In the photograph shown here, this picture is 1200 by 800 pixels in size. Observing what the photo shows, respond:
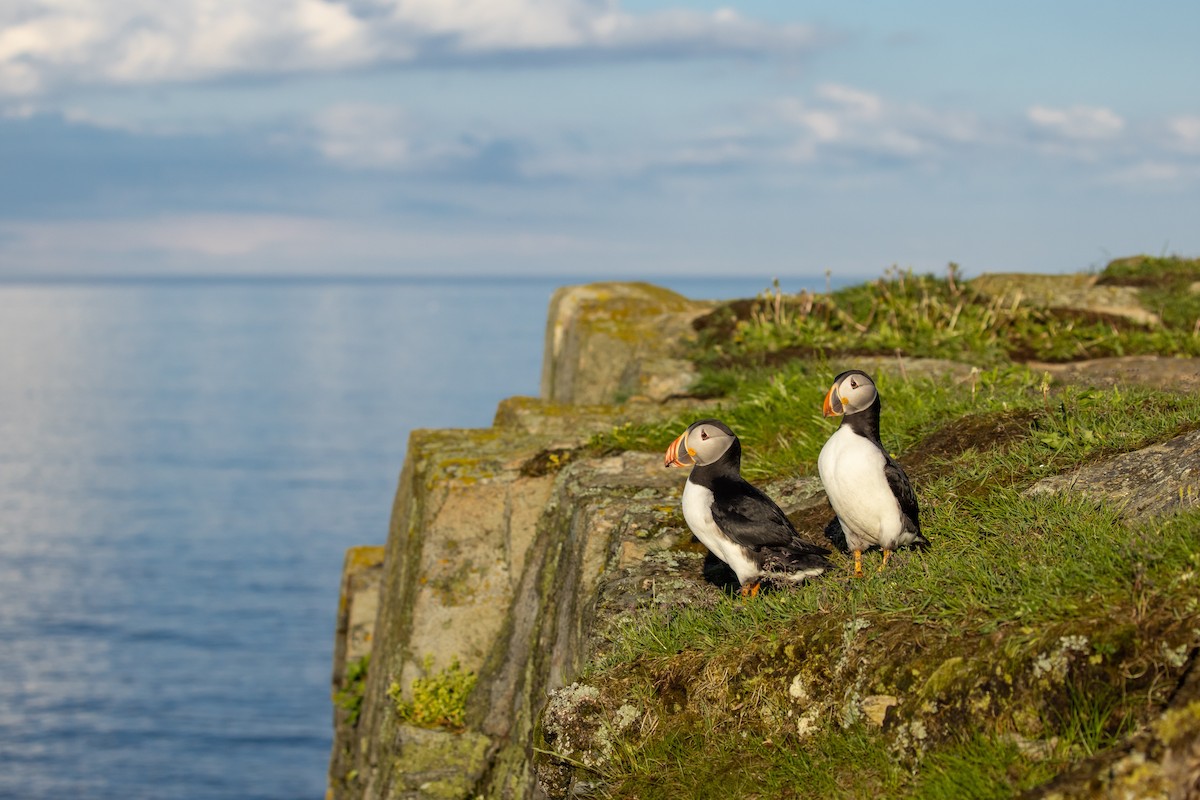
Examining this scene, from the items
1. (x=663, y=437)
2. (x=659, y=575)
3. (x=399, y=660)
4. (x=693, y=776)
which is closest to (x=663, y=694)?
(x=693, y=776)

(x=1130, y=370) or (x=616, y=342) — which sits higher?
(x=616, y=342)

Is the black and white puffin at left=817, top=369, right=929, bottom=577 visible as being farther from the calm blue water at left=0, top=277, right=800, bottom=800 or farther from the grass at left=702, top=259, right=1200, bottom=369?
the calm blue water at left=0, top=277, right=800, bottom=800

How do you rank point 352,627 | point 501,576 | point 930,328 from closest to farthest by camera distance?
point 501,576 < point 930,328 < point 352,627

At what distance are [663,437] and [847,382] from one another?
4.48 meters

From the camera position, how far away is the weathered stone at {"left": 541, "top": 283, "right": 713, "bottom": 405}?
15258 millimetres

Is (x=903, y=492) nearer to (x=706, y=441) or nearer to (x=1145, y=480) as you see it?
(x=706, y=441)

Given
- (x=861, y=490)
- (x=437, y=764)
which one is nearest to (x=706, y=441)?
(x=861, y=490)

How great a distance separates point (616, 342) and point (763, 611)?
12.0 metres

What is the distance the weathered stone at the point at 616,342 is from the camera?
15.3 m

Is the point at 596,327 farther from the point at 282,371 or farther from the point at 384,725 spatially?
the point at 282,371

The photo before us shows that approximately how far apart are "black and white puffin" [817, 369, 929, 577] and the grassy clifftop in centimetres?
18

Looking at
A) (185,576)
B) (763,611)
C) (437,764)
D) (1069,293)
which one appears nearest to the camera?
(763,611)

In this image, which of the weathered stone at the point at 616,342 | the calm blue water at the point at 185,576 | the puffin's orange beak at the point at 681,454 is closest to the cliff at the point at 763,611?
the weathered stone at the point at 616,342

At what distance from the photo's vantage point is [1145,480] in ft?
22.1
